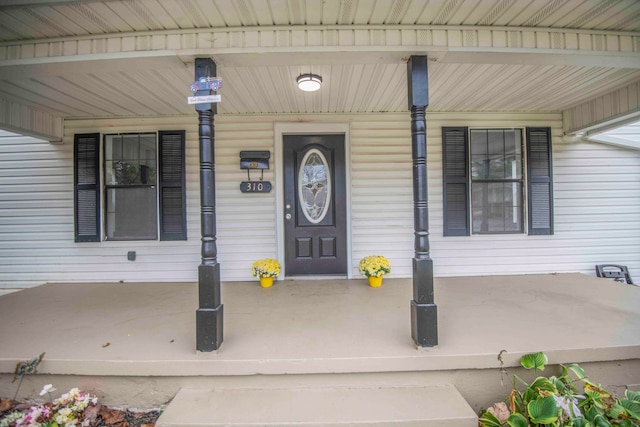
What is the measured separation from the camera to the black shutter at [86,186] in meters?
3.92

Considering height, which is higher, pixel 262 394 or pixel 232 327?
pixel 232 327

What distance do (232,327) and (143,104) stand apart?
2.82 m

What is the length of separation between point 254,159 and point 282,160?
1.17ft

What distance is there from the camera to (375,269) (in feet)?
11.8

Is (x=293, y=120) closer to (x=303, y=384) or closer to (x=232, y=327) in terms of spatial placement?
(x=232, y=327)

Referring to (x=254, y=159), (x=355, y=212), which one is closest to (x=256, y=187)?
(x=254, y=159)

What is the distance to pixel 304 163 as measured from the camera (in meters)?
4.00

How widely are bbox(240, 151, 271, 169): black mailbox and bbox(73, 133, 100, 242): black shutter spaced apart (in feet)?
6.23

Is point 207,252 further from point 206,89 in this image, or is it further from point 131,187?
point 131,187

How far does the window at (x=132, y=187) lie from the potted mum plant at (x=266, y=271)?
1.05 metres

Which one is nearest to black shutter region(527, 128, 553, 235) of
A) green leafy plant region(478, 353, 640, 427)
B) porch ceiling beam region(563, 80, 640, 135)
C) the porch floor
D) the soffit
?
porch ceiling beam region(563, 80, 640, 135)

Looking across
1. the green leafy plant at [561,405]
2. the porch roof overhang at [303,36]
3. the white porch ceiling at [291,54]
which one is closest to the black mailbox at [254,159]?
the white porch ceiling at [291,54]

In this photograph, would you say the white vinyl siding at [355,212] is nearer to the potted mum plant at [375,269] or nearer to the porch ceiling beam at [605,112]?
the porch ceiling beam at [605,112]

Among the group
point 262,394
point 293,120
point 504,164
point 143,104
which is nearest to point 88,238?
point 143,104
